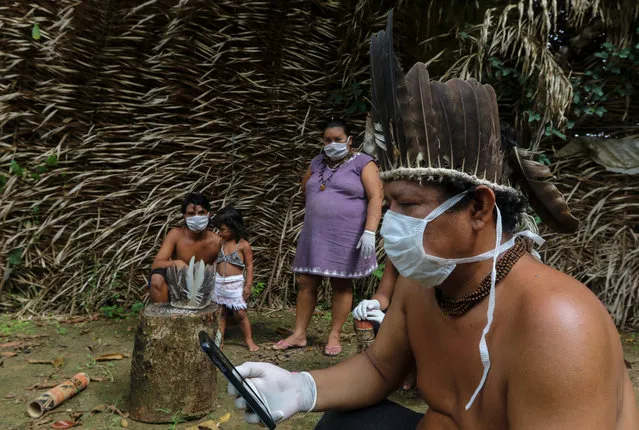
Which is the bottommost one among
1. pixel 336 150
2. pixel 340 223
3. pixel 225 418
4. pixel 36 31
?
pixel 225 418

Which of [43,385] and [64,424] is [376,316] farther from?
[43,385]

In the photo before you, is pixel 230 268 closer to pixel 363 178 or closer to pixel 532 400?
pixel 363 178

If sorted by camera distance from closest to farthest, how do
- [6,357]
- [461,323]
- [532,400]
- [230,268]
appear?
[532,400] < [461,323] < [6,357] < [230,268]

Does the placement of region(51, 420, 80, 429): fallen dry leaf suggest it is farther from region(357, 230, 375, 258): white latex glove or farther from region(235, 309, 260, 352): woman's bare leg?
region(357, 230, 375, 258): white latex glove

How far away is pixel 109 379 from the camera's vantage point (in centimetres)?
356

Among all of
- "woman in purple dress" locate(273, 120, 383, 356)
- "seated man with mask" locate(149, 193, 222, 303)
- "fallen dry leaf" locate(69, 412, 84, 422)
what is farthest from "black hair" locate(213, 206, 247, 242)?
→ "fallen dry leaf" locate(69, 412, 84, 422)

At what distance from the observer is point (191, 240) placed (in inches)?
168

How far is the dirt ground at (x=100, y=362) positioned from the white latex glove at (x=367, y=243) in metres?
0.89

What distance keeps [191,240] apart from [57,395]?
1545mm

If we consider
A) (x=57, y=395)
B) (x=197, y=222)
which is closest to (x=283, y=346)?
(x=197, y=222)

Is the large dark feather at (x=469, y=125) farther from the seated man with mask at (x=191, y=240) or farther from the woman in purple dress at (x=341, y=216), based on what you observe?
the seated man with mask at (x=191, y=240)

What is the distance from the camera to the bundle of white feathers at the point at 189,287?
316 centimetres

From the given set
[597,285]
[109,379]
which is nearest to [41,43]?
[109,379]

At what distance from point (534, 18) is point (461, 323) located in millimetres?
4251
